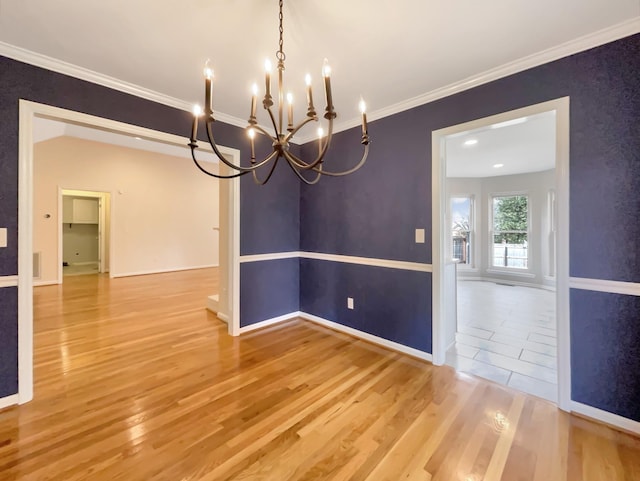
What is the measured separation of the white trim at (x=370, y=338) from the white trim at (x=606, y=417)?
3.37 ft

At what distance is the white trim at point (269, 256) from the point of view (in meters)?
3.37

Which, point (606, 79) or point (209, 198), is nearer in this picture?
point (606, 79)

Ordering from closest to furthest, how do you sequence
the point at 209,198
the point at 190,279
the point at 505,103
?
the point at 505,103 < the point at 190,279 < the point at 209,198

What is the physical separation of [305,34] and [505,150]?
4245 millimetres

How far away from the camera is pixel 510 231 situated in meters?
6.70

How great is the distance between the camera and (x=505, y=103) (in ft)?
7.20

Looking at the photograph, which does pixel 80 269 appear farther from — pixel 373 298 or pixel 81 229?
pixel 373 298

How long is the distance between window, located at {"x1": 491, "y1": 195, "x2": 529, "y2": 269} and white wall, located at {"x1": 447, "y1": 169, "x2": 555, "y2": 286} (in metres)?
0.12

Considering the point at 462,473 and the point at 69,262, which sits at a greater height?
the point at 69,262

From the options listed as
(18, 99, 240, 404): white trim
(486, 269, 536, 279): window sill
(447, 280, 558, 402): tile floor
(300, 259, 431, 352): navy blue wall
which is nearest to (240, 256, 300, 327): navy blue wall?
(300, 259, 431, 352): navy blue wall

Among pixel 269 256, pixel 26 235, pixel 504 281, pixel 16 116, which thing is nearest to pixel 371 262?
pixel 269 256

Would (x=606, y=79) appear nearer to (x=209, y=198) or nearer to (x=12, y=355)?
(x=12, y=355)

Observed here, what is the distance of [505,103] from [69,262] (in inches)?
442

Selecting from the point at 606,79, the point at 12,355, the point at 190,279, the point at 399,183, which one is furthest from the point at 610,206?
the point at 190,279
